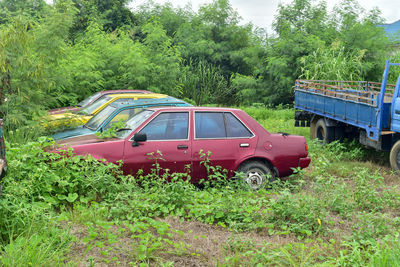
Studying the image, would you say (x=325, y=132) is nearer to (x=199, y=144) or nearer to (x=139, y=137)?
(x=199, y=144)

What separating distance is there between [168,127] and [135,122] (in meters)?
0.61

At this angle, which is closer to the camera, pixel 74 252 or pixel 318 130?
pixel 74 252

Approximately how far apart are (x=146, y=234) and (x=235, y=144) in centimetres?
298

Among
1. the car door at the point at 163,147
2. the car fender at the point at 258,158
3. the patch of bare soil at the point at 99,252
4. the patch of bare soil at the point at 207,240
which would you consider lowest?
the patch of bare soil at the point at 207,240

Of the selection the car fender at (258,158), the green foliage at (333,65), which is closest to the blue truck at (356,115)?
the car fender at (258,158)

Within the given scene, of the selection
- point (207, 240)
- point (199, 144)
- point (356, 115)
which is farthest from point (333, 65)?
point (207, 240)

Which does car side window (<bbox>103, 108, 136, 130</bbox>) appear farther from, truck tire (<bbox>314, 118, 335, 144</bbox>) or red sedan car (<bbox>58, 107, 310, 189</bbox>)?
truck tire (<bbox>314, 118, 335, 144</bbox>)

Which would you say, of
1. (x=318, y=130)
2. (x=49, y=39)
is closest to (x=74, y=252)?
(x=49, y=39)

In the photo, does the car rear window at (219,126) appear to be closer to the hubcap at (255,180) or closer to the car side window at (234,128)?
the car side window at (234,128)

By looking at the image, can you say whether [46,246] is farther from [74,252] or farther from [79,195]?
[79,195]

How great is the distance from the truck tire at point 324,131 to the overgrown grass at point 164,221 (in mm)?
5087

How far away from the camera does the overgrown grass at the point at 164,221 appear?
15.0ft

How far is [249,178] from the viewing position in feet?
24.5

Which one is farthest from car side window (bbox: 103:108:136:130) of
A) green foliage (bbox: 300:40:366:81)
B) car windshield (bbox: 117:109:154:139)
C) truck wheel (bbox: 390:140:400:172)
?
green foliage (bbox: 300:40:366:81)
